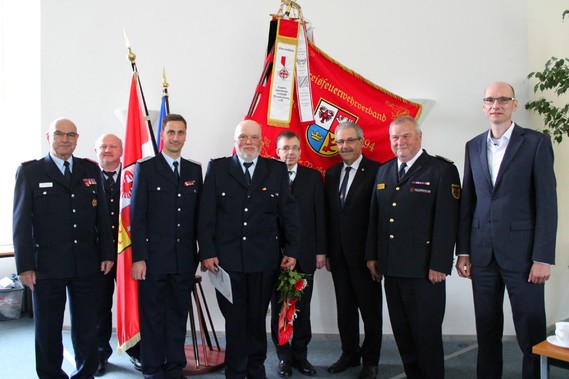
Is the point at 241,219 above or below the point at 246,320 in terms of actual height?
above

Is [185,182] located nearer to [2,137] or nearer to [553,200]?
[553,200]

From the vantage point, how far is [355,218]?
9.77 feet

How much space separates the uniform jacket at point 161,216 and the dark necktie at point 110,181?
0.59m

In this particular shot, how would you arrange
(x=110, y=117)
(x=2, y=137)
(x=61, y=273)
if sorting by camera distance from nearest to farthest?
(x=61, y=273) < (x=110, y=117) < (x=2, y=137)

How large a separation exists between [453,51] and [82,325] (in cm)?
341

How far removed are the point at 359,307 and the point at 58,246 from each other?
1866mm

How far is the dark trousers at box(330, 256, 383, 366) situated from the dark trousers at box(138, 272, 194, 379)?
995mm

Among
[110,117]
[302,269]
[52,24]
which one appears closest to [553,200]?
[302,269]

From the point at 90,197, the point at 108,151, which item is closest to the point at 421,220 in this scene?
the point at 90,197

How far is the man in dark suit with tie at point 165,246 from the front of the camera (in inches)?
102

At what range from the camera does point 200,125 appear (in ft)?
13.1

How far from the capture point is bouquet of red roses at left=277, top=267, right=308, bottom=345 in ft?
8.69

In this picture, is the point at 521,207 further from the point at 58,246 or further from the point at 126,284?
the point at 58,246

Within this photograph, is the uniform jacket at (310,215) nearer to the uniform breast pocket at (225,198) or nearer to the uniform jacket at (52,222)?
the uniform breast pocket at (225,198)
